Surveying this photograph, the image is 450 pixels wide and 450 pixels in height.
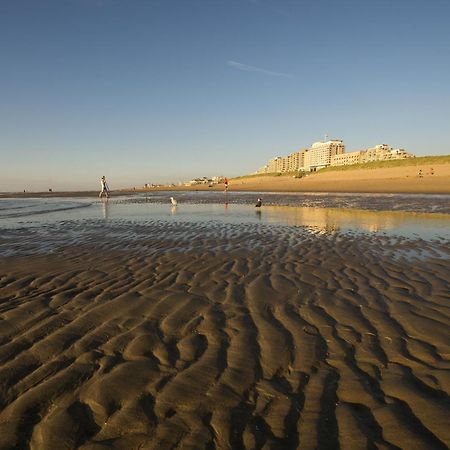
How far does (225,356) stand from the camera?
12.4 ft

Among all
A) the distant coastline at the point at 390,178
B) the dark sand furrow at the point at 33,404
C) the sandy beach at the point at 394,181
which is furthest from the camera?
the distant coastline at the point at 390,178

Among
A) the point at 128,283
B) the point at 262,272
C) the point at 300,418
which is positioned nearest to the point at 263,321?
the point at 300,418

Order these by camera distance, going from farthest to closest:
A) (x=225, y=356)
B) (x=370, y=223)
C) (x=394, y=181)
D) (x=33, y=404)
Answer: (x=394, y=181), (x=370, y=223), (x=225, y=356), (x=33, y=404)

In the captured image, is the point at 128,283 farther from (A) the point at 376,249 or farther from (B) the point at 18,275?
(A) the point at 376,249

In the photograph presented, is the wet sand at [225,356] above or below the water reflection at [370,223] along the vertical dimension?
above

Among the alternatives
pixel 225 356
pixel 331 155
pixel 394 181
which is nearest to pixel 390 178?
pixel 394 181

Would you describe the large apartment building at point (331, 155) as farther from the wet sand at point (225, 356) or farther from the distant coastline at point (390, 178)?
the wet sand at point (225, 356)

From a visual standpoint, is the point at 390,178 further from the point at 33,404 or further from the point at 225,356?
the point at 33,404

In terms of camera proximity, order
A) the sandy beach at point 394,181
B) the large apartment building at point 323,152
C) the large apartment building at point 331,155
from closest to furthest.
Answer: the sandy beach at point 394,181, the large apartment building at point 331,155, the large apartment building at point 323,152

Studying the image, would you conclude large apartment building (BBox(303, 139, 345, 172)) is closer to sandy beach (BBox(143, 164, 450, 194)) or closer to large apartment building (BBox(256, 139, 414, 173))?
large apartment building (BBox(256, 139, 414, 173))

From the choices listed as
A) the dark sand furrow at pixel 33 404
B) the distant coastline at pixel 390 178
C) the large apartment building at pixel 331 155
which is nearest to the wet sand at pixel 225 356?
the dark sand furrow at pixel 33 404

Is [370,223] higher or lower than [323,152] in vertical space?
lower

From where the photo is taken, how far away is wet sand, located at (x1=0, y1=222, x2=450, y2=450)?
8.70 ft

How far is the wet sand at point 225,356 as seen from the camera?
265 cm
